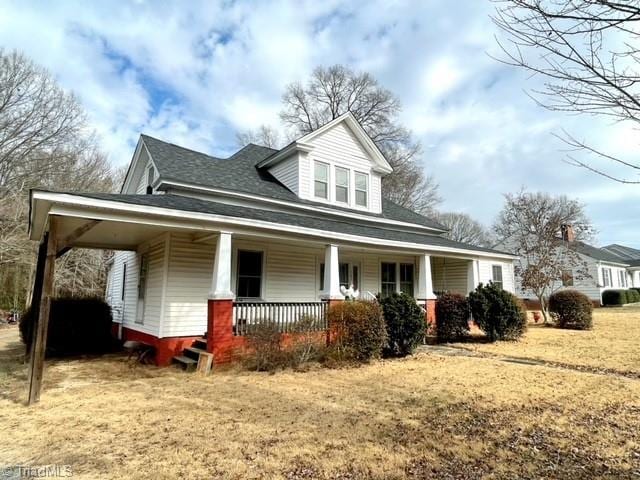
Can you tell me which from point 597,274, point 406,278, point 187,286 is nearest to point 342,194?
point 406,278

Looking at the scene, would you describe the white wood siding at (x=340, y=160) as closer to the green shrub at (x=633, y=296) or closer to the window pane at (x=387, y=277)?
the window pane at (x=387, y=277)

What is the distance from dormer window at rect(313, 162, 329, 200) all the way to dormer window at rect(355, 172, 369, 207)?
1.48 m

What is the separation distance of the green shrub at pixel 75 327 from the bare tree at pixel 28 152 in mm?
13040

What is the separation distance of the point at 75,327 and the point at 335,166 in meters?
10.2

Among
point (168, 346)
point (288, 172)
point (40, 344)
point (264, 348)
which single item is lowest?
point (168, 346)

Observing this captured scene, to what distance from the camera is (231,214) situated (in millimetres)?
8688

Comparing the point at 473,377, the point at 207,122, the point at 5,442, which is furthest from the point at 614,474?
the point at 207,122

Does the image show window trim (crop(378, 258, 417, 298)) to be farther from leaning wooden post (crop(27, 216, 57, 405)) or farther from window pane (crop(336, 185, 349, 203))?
leaning wooden post (crop(27, 216, 57, 405))

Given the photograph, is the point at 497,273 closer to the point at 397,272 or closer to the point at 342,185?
the point at 397,272

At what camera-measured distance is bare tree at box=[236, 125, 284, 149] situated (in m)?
33.0

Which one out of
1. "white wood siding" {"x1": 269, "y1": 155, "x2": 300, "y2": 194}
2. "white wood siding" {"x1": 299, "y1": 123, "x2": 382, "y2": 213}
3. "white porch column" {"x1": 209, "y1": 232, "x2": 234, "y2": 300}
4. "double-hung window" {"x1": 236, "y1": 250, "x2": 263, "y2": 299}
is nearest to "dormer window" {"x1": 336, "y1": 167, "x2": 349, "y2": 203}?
"white wood siding" {"x1": 299, "y1": 123, "x2": 382, "y2": 213}

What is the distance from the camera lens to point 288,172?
1394cm

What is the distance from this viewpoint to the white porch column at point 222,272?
823 centimetres

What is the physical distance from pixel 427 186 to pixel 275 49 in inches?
1019
